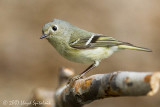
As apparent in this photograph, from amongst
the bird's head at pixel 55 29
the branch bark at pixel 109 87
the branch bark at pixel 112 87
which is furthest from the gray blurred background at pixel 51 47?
the branch bark at pixel 112 87

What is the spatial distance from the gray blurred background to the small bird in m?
3.05

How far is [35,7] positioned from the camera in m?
8.66

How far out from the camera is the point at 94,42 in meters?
3.99

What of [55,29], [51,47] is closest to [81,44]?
[55,29]

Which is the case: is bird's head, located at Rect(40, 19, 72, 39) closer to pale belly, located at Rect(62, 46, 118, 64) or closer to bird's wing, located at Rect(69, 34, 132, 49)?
bird's wing, located at Rect(69, 34, 132, 49)

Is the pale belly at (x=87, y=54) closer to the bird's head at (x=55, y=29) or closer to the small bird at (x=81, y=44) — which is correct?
the small bird at (x=81, y=44)

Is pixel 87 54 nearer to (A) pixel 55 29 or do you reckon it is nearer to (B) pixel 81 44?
(B) pixel 81 44

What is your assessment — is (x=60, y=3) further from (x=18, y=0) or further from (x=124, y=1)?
(x=124, y=1)

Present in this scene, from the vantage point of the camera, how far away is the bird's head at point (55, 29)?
384cm

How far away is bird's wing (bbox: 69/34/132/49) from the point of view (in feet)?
12.7

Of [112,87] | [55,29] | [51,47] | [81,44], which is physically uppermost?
[51,47]

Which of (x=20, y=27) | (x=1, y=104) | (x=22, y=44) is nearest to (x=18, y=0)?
(x=20, y=27)

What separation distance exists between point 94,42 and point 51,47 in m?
4.17

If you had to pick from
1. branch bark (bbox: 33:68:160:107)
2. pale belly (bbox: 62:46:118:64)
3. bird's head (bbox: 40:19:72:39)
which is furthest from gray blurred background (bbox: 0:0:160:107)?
branch bark (bbox: 33:68:160:107)
